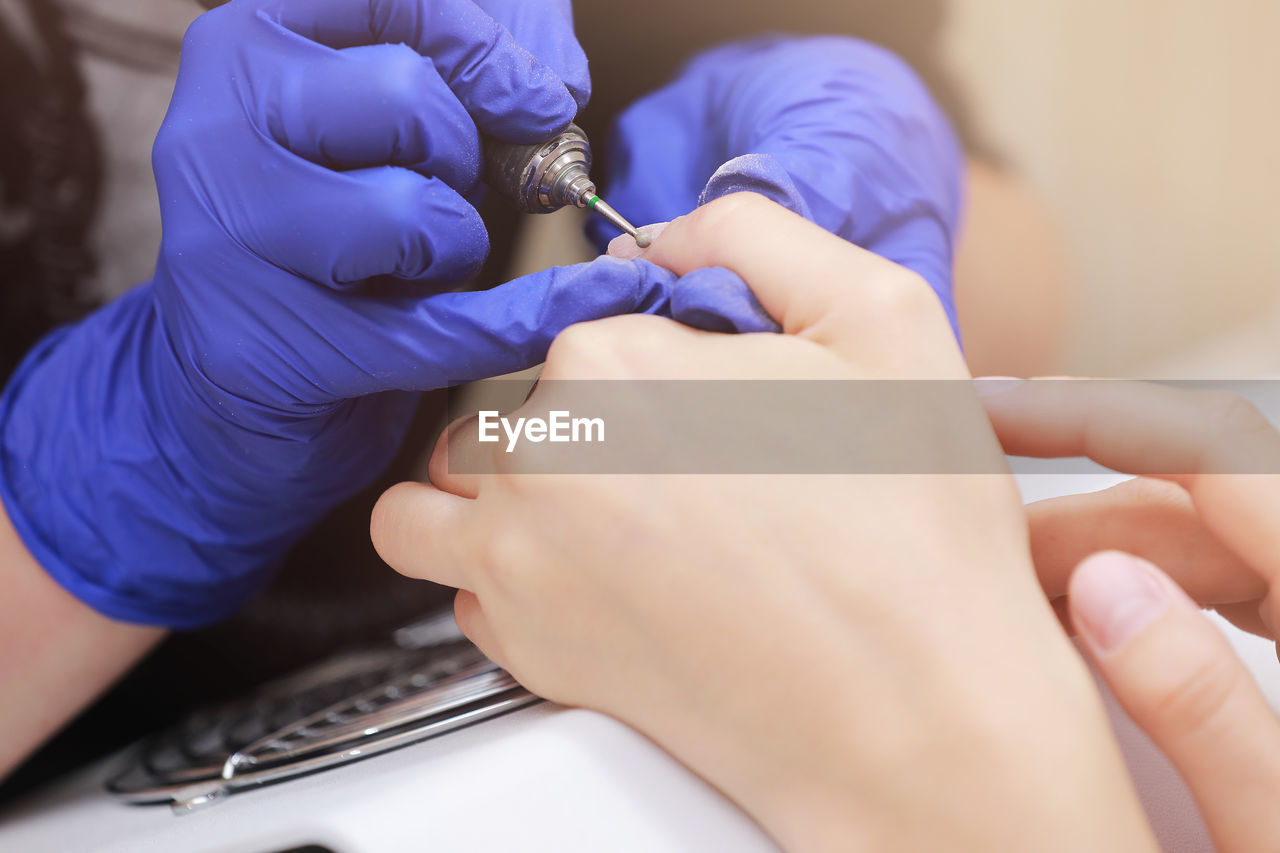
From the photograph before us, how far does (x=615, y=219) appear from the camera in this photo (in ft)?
1.50

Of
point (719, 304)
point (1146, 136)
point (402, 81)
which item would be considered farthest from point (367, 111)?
point (1146, 136)

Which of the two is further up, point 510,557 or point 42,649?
point 510,557

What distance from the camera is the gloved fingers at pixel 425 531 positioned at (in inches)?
17.0

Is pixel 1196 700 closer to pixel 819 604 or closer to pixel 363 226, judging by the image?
pixel 819 604

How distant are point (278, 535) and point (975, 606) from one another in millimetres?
591

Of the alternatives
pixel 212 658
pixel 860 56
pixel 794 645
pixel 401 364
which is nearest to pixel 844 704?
pixel 794 645

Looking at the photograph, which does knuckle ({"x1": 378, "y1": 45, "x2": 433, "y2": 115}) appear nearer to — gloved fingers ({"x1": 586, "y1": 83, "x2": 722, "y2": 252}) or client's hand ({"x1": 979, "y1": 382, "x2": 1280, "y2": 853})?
gloved fingers ({"x1": 586, "y1": 83, "x2": 722, "y2": 252})

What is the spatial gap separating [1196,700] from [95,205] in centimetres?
111

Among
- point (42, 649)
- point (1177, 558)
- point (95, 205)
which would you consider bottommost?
point (42, 649)

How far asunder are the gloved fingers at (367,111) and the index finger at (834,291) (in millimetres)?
186

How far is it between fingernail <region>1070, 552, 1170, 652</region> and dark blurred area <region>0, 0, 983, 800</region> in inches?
24.6

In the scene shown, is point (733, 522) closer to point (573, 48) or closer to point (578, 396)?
point (578, 396)

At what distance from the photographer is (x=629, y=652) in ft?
1.22

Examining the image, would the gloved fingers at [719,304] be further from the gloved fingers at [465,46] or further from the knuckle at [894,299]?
the gloved fingers at [465,46]
